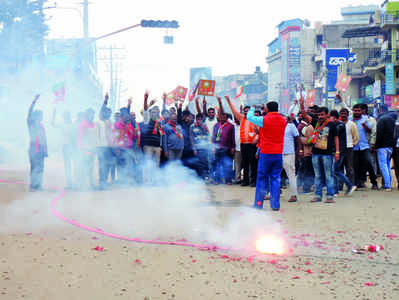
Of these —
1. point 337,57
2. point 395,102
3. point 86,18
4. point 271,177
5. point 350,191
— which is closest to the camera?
point 271,177

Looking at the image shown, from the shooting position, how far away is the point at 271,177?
8.62 metres

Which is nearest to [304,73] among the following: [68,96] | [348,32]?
[348,32]

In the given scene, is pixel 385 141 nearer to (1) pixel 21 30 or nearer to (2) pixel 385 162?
(2) pixel 385 162

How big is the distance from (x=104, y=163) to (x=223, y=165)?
313cm

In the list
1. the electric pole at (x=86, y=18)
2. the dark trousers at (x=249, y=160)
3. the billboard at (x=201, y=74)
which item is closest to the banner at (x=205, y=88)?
the dark trousers at (x=249, y=160)

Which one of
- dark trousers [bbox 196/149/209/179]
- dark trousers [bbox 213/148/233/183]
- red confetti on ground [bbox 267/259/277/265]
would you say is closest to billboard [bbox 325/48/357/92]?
dark trousers [bbox 213/148/233/183]

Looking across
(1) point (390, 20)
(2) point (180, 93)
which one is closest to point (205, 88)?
(2) point (180, 93)

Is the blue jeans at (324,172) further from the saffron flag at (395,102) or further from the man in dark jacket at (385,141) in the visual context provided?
the saffron flag at (395,102)

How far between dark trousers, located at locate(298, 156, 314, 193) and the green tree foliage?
6.31 meters

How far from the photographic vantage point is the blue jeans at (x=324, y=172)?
9562 millimetres

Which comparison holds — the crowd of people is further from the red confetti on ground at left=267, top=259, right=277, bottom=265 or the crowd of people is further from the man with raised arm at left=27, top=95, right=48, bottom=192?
the red confetti on ground at left=267, top=259, right=277, bottom=265

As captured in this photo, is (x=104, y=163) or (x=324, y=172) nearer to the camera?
(x=324, y=172)

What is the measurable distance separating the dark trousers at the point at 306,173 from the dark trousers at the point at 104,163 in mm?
4230

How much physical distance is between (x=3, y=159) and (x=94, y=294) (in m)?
12.4
